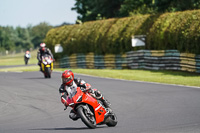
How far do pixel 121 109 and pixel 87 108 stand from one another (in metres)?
3.31

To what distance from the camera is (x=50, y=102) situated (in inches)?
504

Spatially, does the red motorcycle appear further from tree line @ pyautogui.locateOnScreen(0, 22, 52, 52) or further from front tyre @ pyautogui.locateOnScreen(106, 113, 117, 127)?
tree line @ pyautogui.locateOnScreen(0, 22, 52, 52)

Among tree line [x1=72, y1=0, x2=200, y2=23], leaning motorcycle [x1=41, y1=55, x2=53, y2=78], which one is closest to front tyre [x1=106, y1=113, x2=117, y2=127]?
leaning motorcycle [x1=41, y1=55, x2=53, y2=78]

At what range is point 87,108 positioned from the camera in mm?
7691

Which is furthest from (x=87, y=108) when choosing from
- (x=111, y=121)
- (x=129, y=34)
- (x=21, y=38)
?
(x=21, y=38)

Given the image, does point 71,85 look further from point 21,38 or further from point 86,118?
point 21,38

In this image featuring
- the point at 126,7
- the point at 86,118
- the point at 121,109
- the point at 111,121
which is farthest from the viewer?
the point at 126,7

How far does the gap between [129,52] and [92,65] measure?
4.93 meters

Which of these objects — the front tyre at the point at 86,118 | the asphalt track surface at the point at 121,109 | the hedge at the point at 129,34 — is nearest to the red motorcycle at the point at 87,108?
the front tyre at the point at 86,118

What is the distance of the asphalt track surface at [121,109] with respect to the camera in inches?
316

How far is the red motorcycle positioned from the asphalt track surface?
198 mm

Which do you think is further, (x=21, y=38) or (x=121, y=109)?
(x=21, y=38)

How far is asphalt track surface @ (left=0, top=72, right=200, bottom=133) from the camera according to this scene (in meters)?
8.04

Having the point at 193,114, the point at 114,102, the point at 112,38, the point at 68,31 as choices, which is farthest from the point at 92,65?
the point at 193,114
